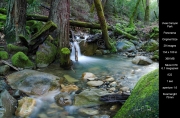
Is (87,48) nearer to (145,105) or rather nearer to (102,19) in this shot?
(102,19)

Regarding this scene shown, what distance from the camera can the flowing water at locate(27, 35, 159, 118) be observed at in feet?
11.6

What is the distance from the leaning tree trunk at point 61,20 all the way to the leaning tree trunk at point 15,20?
3.24 ft

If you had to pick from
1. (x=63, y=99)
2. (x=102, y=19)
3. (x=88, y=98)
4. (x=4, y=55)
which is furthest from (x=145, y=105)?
(x=102, y=19)

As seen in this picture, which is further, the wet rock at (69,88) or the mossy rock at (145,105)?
the wet rock at (69,88)

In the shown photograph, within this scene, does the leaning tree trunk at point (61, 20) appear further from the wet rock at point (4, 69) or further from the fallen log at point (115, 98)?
the fallen log at point (115, 98)

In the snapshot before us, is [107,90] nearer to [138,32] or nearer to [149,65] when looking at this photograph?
[149,65]

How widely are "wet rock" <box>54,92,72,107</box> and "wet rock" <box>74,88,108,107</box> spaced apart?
0.13 meters

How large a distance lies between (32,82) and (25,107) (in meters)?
0.97

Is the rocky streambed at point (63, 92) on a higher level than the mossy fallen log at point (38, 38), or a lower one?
lower

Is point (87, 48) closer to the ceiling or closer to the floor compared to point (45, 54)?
Result: closer to the ceiling

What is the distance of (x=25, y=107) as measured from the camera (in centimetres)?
348

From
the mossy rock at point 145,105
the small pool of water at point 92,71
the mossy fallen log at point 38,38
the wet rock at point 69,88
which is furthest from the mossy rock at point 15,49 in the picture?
the mossy rock at point 145,105

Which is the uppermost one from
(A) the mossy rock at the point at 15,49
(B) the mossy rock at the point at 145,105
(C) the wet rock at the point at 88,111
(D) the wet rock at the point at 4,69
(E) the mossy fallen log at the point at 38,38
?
(E) the mossy fallen log at the point at 38,38

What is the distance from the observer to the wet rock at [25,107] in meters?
3.32
